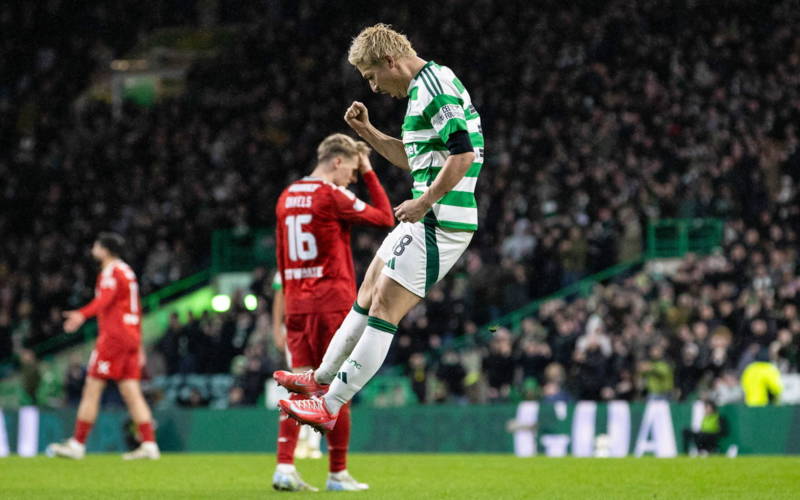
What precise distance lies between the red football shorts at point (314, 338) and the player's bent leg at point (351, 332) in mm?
1415

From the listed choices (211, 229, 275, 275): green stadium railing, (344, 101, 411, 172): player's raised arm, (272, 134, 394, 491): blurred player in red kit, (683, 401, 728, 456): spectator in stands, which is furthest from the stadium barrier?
(344, 101, 411, 172): player's raised arm

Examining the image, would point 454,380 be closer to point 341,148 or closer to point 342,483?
point 341,148

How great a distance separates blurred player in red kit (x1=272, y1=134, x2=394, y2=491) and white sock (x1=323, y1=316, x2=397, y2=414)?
1583 millimetres

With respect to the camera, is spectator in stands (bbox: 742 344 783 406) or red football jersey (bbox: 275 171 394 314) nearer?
red football jersey (bbox: 275 171 394 314)

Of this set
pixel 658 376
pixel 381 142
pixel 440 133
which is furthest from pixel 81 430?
pixel 658 376

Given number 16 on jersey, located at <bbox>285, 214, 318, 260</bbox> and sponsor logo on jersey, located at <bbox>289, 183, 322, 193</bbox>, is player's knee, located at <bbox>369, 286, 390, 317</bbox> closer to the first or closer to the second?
number 16 on jersey, located at <bbox>285, 214, 318, 260</bbox>

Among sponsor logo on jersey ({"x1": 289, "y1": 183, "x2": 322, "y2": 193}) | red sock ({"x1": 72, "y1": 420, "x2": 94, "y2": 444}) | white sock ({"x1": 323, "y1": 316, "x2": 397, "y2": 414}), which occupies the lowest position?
red sock ({"x1": 72, "y1": 420, "x2": 94, "y2": 444})

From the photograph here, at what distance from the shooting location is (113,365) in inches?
512

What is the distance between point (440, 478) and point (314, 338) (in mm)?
1664

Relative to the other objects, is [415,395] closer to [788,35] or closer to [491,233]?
[491,233]

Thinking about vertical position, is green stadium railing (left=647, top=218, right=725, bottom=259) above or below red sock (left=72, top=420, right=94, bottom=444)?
above

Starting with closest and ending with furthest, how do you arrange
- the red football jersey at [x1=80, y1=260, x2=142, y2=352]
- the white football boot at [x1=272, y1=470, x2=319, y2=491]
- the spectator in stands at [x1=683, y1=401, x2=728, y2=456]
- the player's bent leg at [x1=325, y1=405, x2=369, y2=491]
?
the white football boot at [x1=272, y1=470, x2=319, y2=491]
the player's bent leg at [x1=325, y1=405, x2=369, y2=491]
the red football jersey at [x1=80, y1=260, x2=142, y2=352]
the spectator in stands at [x1=683, y1=401, x2=728, y2=456]

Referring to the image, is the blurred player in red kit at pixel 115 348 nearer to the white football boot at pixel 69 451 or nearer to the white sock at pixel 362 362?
the white football boot at pixel 69 451

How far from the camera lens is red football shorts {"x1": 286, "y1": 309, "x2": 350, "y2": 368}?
8477 mm
